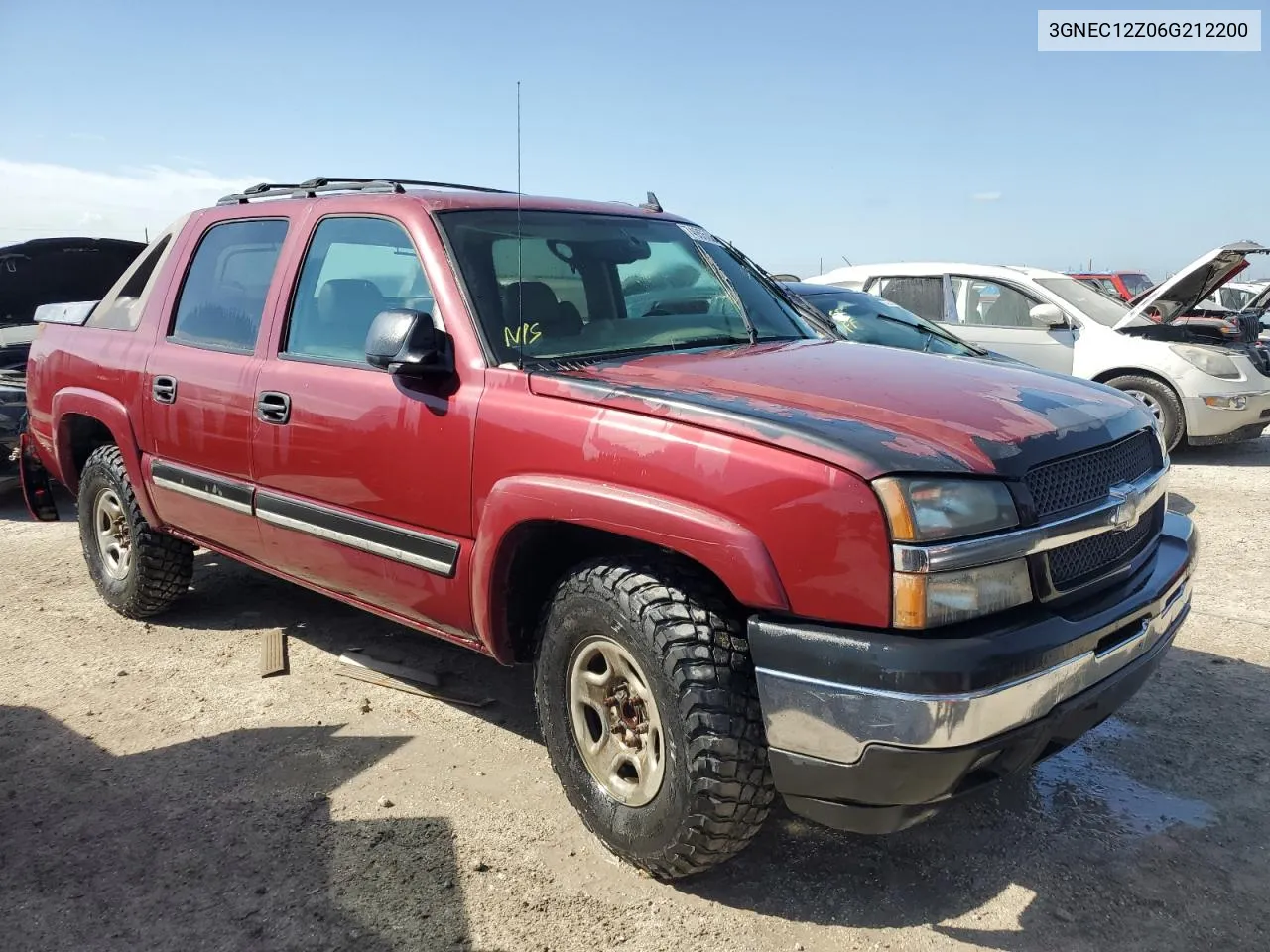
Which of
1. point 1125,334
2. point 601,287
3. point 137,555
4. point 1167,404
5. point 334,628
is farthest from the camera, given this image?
point 1125,334

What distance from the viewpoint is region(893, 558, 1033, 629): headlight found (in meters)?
2.16

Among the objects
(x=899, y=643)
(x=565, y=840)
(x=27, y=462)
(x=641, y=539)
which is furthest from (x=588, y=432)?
(x=27, y=462)

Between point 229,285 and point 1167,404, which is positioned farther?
point 1167,404

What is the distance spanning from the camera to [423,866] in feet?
9.12

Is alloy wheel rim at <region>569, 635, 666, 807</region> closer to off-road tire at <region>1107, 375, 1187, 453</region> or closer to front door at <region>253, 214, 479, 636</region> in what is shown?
front door at <region>253, 214, 479, 636</region>

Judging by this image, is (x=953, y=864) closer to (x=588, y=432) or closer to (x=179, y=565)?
(x=588, y=432)

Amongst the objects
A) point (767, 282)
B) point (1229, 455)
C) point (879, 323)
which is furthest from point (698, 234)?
point (1229, 455)

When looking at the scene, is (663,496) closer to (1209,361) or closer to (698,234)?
(698,234)

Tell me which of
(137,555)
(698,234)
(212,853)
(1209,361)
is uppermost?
(698,234)

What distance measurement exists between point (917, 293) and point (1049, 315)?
149 centimetres

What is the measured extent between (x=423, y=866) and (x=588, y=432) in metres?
1.31

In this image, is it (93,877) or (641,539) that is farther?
(93,877)

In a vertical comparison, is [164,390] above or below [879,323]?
below

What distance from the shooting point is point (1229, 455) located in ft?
30.2
